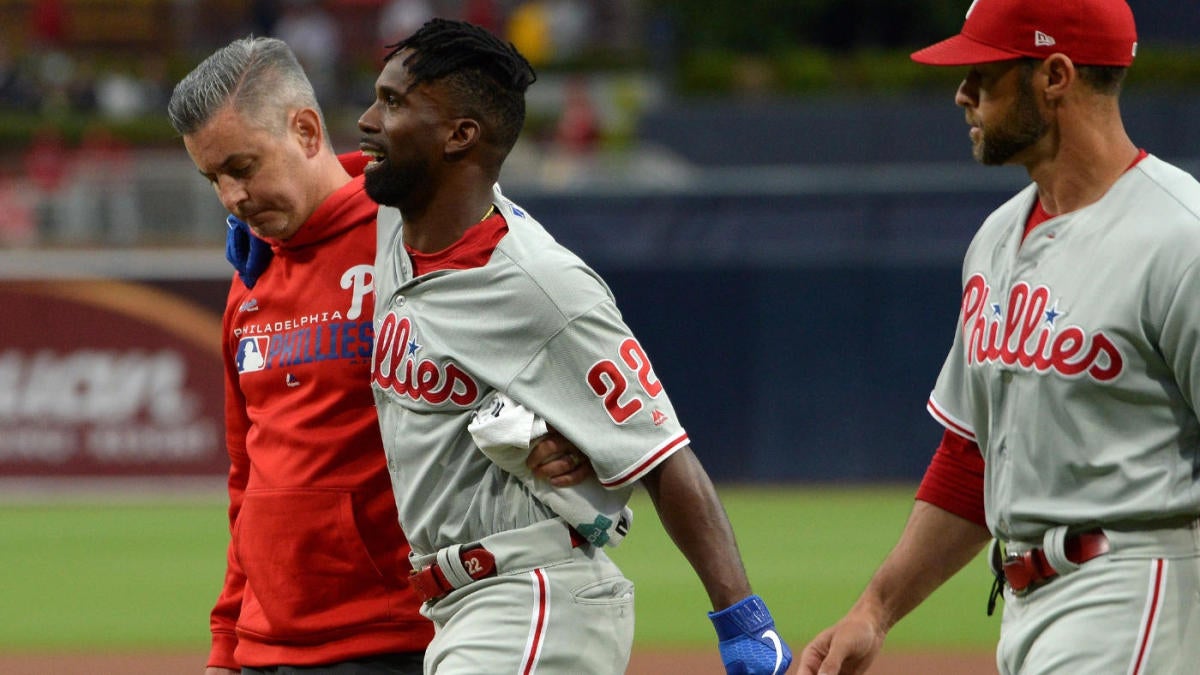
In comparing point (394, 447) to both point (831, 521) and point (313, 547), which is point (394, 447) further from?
point (831, 521)

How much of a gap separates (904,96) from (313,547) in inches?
715

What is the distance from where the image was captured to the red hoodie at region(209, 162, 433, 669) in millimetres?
3588

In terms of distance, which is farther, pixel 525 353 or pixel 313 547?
pixel 313 547

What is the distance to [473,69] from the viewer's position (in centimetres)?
341

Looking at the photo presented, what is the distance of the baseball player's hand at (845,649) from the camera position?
136 inches

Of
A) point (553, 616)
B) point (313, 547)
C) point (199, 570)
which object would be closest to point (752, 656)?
point (553, 616)

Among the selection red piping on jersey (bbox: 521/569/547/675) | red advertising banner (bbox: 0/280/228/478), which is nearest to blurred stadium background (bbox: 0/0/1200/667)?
red advertising banner (bbox: 0/280/228/478)

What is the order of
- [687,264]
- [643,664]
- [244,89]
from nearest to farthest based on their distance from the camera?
[244,89] < [643,664] < [687,264]

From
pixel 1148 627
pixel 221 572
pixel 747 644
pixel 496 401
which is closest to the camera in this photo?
pixel 1148 627

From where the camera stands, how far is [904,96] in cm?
2092

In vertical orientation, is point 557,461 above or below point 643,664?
above

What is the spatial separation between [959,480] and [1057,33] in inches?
37.2

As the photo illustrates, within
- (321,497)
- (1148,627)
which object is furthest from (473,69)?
(1148,627)

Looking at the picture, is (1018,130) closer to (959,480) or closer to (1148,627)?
(959,480)
